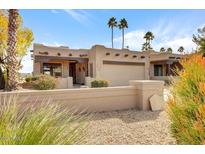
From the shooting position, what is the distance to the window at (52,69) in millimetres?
22987

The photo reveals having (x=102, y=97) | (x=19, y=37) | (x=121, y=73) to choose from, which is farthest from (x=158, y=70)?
(x=102, y=97)

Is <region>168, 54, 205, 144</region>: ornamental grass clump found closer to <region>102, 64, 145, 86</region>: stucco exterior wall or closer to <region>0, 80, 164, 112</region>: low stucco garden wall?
<region>0, 80, 164, 112</region>: low stucco garden wall

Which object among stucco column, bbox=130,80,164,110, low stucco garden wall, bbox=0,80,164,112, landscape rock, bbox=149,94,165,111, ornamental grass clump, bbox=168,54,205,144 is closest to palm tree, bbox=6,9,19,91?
low stucco garden wall, bbox=0,80,164,112

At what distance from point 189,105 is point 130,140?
2.06 metres

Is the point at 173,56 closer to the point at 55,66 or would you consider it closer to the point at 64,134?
the point at 55,66

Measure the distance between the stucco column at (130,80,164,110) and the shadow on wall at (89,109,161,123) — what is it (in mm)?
371

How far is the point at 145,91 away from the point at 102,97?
1.59m

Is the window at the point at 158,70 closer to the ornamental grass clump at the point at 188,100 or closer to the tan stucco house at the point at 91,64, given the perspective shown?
the tan stucco house at the point at 91,64

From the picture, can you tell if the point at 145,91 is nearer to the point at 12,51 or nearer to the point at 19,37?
the point at 12,51

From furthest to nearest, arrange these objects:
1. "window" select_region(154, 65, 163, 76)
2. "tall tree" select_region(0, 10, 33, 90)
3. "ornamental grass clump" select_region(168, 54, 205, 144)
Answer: "window" select_region(154, 65, 163, 76) → "tall tree" select_region(0, 10, 33, 90) → "ornamental grass clump" select_region(168, 54, 205, 144)

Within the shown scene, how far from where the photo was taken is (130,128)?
18.3 feet

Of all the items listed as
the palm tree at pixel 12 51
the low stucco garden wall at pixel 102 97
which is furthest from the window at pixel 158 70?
the low stucco garden wall at pixel 102 97

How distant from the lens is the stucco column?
7.89 m
